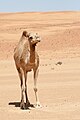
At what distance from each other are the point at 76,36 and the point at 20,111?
28375mm

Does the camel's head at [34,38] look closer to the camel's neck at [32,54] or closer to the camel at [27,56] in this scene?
the camel at [27,56]

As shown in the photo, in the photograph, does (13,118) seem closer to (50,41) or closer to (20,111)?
(20,111)

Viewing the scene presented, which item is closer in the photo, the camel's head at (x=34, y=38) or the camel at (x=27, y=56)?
the camel's head at (x=34, y=38)

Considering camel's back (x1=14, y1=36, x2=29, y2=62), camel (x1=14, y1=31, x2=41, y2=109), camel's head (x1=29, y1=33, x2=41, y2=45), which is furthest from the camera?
camel's back (x1=14, y1=36, x2=29, y2=62)

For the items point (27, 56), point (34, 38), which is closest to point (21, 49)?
point (27, 56)

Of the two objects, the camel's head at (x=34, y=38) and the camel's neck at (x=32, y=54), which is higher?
the camel's head at (x=34, y=38)

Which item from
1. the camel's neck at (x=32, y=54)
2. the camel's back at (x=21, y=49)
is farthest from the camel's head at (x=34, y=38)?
the camel's back at (x=21, y=49)

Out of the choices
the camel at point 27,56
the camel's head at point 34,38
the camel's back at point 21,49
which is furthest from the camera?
the camel's back at point 21,49

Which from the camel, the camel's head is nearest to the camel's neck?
the camel

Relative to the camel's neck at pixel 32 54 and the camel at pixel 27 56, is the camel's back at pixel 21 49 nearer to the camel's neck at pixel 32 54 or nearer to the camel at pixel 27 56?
the camel at pixel 27 56

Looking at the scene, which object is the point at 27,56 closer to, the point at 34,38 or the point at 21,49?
the point at 21,49

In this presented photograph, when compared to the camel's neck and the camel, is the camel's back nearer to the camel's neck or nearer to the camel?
the camel

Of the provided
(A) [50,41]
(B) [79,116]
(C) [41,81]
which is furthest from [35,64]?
(A) [50,41]

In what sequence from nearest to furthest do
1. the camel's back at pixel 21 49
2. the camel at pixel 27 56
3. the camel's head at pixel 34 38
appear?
the camel's head at pixel 34 38 < the camel at pixel 27 56 < the camel's back at pixel 21 49
